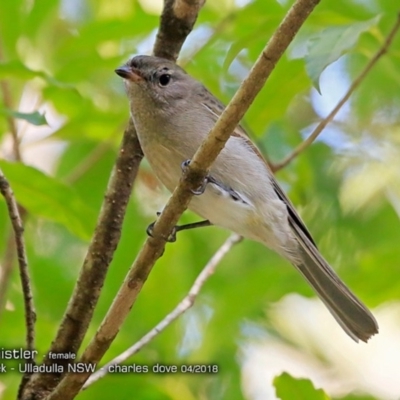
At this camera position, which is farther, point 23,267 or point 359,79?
point 359,79

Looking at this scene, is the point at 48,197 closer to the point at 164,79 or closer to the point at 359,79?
the point at 164,79

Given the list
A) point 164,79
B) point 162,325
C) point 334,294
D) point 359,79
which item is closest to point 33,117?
point 162,325

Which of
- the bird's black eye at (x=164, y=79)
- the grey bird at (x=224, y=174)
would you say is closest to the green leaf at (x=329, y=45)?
the grey bird at (x=224, y=174)

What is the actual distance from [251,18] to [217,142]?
3.39 feet

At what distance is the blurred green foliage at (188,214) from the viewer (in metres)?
2.49

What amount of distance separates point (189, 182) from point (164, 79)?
1136 mm

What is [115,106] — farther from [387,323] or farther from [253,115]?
[387,323]

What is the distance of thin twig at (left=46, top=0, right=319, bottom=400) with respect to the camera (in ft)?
5.62

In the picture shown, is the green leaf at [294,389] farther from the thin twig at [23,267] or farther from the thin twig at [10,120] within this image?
the thin twig at [10,120]

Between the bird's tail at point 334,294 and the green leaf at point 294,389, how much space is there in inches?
34.0

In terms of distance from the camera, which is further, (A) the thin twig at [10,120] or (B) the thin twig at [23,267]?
(A) the thin twig at [10,120]

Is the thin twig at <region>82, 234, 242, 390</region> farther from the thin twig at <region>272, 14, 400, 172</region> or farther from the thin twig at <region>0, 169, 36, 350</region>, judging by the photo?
the thin twig at <region>272, 14, 400, 172</region>

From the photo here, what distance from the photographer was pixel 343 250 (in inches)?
141

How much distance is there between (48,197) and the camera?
2430 millimetres
